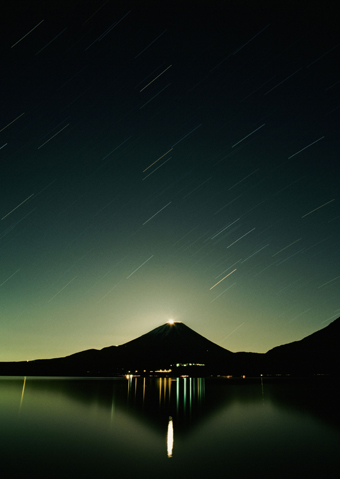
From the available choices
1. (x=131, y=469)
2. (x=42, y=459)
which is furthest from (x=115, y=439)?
(x=131, y=469)

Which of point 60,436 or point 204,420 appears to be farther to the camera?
point 204,420

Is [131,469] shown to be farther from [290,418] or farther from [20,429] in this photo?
[290,418]

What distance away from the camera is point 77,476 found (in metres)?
10.4

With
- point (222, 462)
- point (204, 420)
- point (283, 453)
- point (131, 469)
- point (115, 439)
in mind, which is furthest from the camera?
point (204, 420)

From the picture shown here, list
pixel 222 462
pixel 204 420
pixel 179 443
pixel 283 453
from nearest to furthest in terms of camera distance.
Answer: pixel 222 462 → pixel 283 453 → pixel 179 443 → pixel 204 420

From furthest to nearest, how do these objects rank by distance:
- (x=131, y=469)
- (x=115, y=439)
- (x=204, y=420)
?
(x=204, y=420)
(x=115, y=439)
(x=131, y=469)

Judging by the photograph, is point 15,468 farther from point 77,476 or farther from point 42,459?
point 77,476

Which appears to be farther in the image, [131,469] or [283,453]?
[283,453]

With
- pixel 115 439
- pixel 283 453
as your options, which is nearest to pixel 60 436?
pixel 115 439

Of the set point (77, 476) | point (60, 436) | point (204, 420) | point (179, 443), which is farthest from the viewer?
point (204, 420)

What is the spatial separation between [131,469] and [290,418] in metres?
17.8

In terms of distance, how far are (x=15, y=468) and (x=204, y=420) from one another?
14.7 m

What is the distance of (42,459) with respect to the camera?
13000mm

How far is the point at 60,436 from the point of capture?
17969 mm
